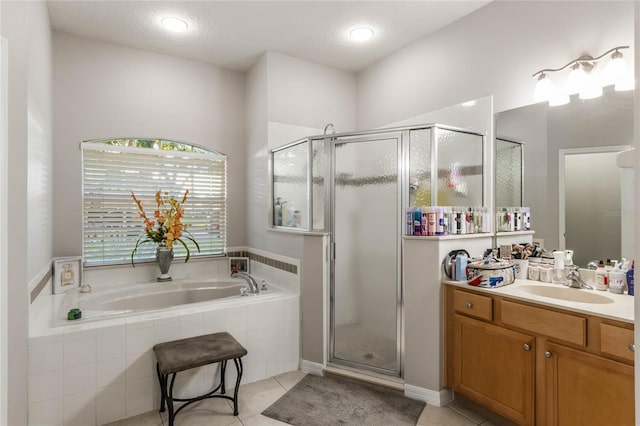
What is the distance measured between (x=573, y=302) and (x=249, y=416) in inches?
77.2

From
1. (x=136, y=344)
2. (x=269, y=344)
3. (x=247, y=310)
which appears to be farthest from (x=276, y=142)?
(x=136, y=344)

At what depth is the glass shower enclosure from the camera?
97.9 inches

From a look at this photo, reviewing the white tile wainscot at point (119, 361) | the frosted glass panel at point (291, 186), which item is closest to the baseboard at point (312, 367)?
the white tile wainscot at point (119, 361)

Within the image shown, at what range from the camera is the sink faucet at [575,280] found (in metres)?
2.04

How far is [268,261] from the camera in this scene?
11.2 feet

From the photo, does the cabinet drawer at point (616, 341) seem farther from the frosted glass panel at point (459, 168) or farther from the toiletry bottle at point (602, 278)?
the frosted glass panel at point (459, 168)

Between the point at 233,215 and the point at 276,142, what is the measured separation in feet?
3.27

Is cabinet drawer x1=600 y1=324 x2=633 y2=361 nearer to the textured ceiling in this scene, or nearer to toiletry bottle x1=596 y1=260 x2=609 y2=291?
toiletry bottle x1=596 y1=260 x2=609 y2=291

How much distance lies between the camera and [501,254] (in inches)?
97.1

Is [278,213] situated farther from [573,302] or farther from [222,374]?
[573,302]

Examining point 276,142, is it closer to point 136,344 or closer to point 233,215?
point 233,215

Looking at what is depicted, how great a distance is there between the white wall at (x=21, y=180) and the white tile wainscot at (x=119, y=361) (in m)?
0.12

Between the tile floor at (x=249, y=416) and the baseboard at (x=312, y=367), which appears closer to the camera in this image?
the tile floor at (x=249, y=416)

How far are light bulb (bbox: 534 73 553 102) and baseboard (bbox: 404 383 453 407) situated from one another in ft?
6.50
